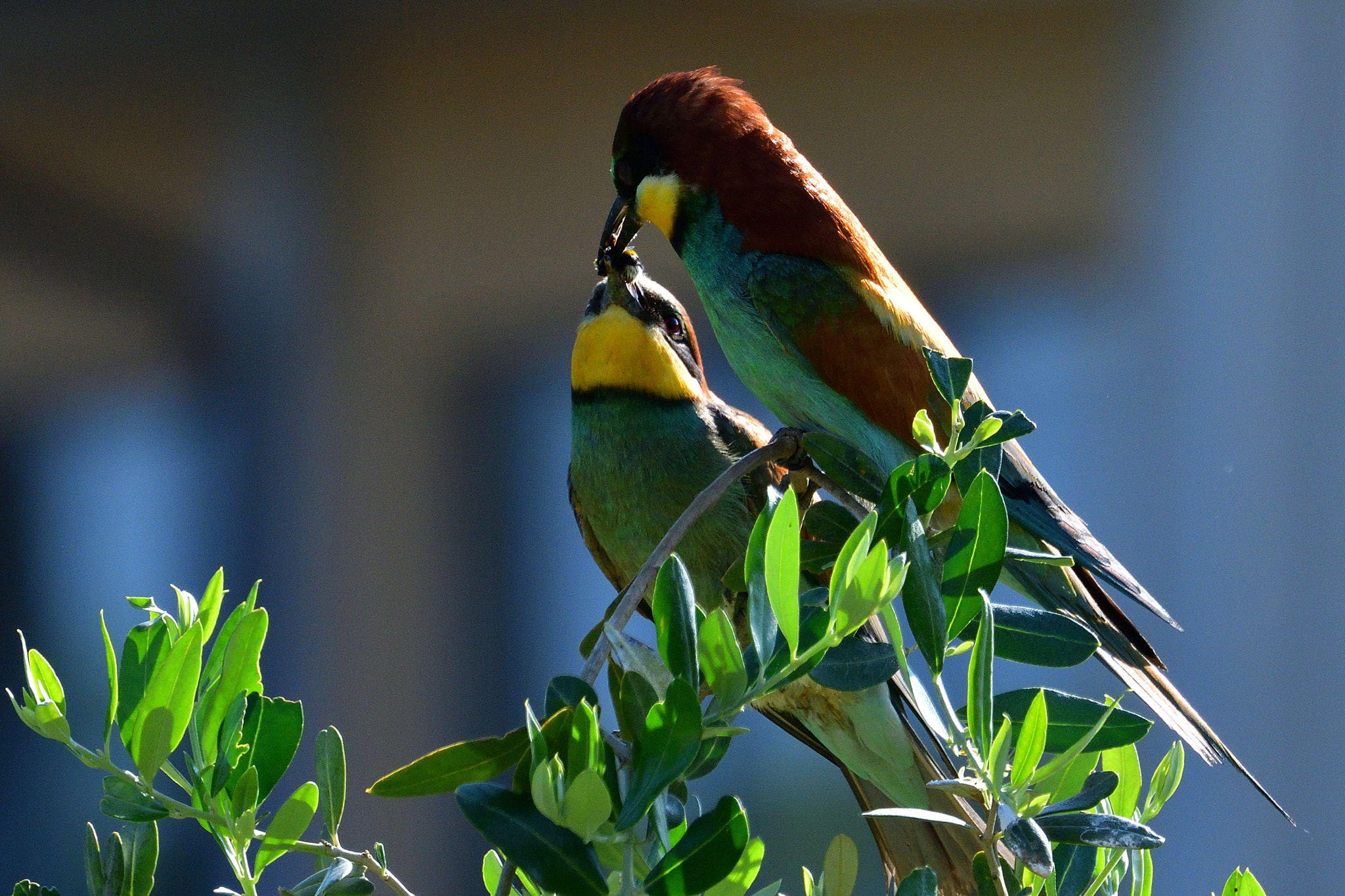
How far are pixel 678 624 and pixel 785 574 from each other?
0.03 meters

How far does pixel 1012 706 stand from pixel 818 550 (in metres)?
0.09

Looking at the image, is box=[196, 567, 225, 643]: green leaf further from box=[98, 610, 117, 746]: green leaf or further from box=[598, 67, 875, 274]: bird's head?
box=[598, 67, 875, 274]: bird's head

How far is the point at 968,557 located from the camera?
39 cm

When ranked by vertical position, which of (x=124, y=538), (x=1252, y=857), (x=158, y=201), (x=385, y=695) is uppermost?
(x=158, y=201)

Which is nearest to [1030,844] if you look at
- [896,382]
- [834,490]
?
[834,490]

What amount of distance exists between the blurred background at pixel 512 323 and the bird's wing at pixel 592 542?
1.09 m

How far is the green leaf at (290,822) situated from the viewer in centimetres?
40

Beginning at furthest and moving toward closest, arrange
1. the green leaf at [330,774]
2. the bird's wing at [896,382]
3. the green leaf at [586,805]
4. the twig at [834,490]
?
1. the bird's wing at [896,382]
2. the twig at [834,490]
3. the green leaf at [330,774]
4. the green leaf at [586,805]

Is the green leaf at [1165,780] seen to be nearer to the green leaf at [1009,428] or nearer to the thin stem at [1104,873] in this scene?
the thin stem at [1104,873]

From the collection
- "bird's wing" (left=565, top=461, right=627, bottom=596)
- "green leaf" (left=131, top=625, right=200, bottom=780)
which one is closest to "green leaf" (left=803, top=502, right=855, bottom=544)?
"green leaf" (left=131, top=625, right=200, bottom=780)

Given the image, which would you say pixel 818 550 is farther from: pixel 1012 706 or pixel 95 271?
pixel 95 271

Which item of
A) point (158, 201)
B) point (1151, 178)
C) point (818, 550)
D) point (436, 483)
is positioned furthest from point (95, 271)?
point (818, 550)

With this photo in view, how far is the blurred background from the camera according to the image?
6.90ft

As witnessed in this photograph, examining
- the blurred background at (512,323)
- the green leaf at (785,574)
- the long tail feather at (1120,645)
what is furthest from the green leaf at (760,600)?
the blurred background at (512,323)
